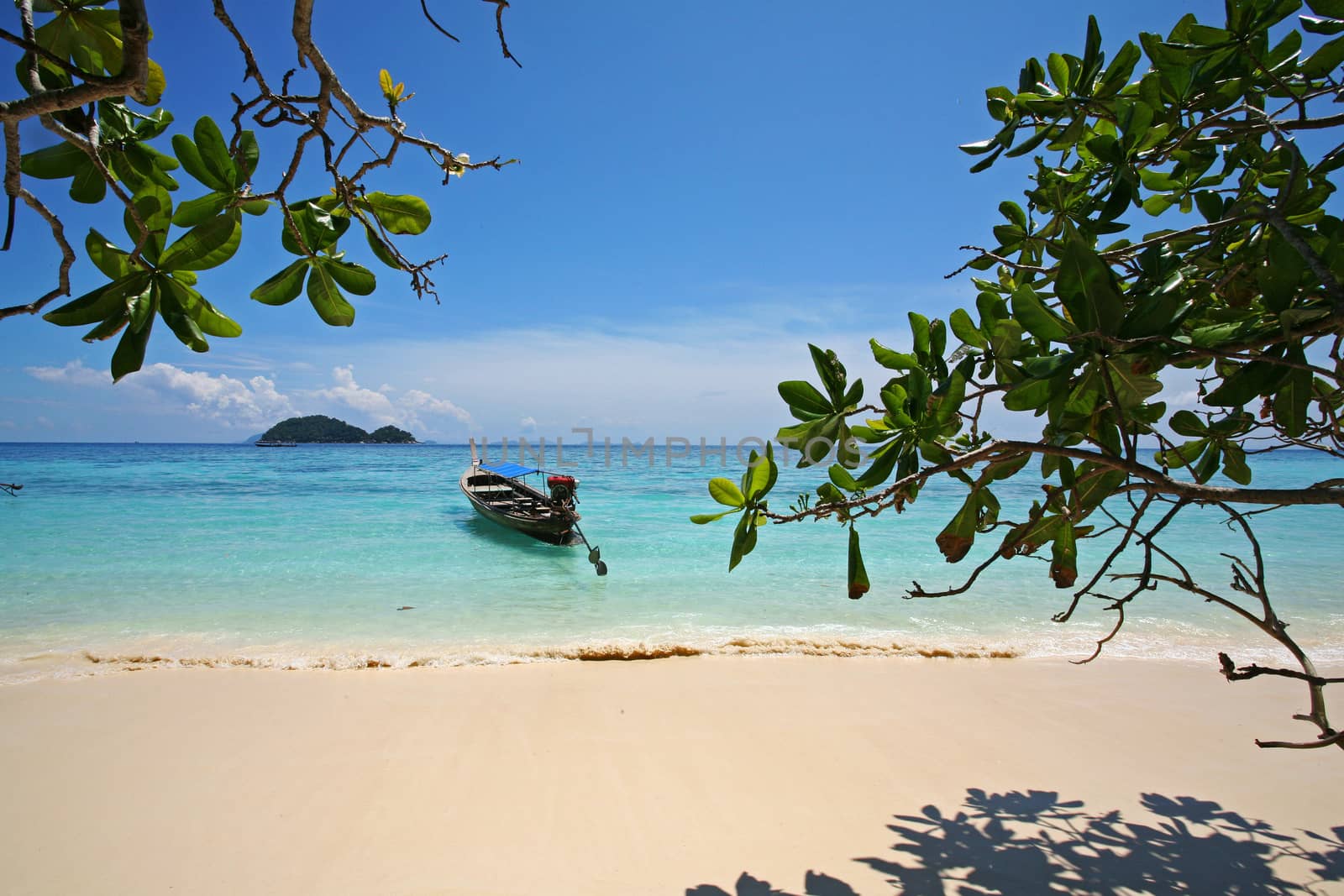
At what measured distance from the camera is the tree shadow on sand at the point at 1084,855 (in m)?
2.57

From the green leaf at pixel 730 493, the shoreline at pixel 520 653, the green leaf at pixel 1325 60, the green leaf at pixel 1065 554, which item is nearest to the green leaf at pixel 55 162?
the green leaf at pixel 730 493

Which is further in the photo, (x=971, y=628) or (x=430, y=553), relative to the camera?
(x=430, y=553)

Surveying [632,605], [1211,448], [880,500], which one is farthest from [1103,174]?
[632,605]

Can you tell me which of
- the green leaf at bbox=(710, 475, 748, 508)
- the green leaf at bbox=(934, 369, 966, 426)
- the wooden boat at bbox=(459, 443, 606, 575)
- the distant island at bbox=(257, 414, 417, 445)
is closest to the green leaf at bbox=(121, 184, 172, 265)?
the green leaf at bbox=(710, 475, 748, 508)

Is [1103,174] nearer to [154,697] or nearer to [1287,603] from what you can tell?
[154,697]

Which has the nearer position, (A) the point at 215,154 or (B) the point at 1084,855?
(A) the point at 215,154

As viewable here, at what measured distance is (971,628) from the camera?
7.04 metres

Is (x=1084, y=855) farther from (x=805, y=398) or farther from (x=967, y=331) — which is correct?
(x=805, y=398)

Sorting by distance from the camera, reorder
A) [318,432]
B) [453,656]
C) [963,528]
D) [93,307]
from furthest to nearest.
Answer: [318,432]
[453,656]
[963,528]
[93,307]

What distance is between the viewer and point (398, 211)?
1273 millimetres

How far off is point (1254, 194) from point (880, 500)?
3.84 ft

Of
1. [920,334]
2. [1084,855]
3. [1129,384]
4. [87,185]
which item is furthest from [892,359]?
[1084,855]

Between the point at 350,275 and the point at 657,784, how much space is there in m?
3.25

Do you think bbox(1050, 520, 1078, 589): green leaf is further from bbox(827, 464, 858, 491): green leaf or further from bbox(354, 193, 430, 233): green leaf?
bbox(354, 193, 430, 233): green leaf
